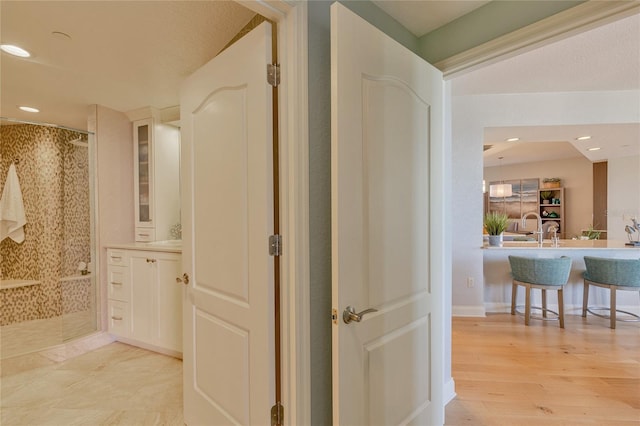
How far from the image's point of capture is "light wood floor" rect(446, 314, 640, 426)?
76.7 inches

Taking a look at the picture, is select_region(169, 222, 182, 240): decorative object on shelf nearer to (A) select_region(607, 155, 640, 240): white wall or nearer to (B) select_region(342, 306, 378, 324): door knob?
(B) select_region(342, 306, 378, 324): door knob

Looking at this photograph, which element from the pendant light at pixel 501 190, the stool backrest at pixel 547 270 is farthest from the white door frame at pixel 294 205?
the pendant light at pixel 501 190

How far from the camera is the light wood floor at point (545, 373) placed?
1.95 metres

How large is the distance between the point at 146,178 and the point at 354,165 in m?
2.93

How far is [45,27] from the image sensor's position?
5.89ft

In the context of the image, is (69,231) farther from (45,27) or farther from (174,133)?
(45,27)

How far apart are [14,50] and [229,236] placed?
2.08 m

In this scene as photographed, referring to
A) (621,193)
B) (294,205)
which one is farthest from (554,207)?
(294,205)

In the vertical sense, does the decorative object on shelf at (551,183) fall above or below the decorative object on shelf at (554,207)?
above

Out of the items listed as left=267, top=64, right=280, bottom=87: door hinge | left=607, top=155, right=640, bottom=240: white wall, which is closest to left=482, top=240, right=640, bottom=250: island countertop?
left=607, top=155, right=640, bottom=240: white wall

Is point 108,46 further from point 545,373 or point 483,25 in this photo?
point 545,373

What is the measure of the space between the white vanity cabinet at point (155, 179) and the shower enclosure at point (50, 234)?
426 millimetres

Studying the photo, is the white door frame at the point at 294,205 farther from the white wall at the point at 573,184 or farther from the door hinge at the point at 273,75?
the white wall at the point at 573,184

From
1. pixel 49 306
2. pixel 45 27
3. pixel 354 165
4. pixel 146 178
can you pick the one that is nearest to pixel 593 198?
pixel 354 165
